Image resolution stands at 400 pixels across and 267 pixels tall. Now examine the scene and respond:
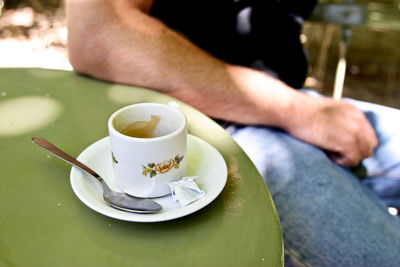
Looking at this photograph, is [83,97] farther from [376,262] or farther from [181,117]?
[376,262]

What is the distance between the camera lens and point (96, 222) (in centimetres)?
36

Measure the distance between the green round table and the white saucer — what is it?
0.6 inches

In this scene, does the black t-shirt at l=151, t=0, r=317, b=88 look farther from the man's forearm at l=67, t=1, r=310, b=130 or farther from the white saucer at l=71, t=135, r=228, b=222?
the white saucer at l=71, t=135, r=228, b=222

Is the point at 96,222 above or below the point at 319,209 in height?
above

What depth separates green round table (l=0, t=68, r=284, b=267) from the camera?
324 mm

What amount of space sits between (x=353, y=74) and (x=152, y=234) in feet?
9.57

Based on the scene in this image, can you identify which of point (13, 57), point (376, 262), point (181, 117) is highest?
point (181, 117)

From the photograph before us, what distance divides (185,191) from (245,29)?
0.59 meters

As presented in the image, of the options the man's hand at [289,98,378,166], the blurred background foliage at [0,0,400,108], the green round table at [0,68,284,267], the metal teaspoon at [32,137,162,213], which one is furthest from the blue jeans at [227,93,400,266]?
the blurred background foliage at [0,0,400,108]

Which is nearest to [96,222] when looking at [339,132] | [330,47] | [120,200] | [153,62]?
[120,200]

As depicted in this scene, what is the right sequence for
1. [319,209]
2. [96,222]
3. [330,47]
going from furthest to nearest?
[330,47]
[319,209]
[96,222]

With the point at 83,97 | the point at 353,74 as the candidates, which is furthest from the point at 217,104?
the point at 353,74

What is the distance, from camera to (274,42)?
921mm

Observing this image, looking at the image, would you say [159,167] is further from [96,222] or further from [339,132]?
[339,132]
